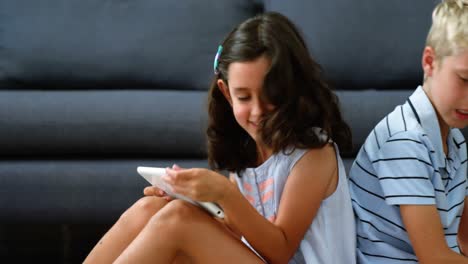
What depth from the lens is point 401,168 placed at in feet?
4.12

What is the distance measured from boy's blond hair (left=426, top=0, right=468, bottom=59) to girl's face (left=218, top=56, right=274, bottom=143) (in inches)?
11.3

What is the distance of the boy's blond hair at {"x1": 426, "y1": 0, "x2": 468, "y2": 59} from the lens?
4.11 ft

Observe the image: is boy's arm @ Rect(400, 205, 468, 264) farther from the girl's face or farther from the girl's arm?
the girl's face

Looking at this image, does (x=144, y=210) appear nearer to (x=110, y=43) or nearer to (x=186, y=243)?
(x=186, y=243)

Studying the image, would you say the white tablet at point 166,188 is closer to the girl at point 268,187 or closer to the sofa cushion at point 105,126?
the girl at point 268,187

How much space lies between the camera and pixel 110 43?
198cm

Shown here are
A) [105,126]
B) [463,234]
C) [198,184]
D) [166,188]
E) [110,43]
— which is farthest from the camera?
[110,43]

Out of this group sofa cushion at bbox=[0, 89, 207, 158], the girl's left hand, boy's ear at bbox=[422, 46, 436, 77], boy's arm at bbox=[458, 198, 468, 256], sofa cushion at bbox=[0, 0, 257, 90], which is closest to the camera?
the girl's left hand

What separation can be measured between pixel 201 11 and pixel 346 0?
0.37 metres

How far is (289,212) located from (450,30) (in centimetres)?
40

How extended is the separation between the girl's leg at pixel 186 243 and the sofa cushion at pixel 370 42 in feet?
2.58

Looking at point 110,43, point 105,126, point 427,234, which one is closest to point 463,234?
point 427,234

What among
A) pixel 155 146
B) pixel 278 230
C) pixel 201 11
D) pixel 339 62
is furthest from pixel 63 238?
pixel 278 230

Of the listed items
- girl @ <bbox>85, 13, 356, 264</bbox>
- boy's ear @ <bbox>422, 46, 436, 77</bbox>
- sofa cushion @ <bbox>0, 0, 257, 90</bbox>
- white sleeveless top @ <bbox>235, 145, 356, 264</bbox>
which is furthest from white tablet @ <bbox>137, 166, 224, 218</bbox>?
sofa cushion @ <bbox>0, 0, 257, 90</bbox>
